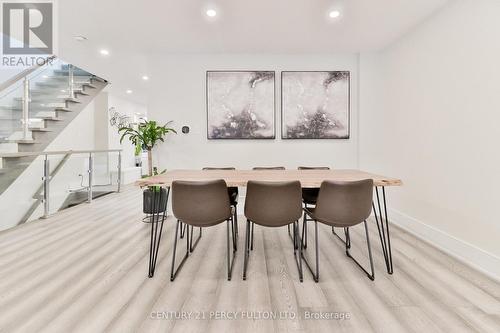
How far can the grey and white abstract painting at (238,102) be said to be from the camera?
13.8 ft

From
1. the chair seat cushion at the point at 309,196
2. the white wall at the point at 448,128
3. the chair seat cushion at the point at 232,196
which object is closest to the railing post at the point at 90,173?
the chair seat cushion at the point at 232,196

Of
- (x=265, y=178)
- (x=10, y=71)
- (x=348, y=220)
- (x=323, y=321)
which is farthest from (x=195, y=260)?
(x=10, y=71)

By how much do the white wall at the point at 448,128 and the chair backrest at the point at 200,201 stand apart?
8.07ft

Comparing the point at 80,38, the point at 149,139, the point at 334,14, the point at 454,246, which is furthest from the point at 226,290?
the point at 80,38

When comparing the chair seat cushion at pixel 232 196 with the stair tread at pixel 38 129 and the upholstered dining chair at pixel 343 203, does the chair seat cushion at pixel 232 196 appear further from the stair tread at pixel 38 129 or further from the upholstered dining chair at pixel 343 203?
the stair tread at pixel 38 129

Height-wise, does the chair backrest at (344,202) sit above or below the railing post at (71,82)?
below

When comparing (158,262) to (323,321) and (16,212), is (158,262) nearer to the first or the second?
(323,321)

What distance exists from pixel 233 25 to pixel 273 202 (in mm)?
2445

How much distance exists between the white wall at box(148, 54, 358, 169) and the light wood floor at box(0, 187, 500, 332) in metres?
1.63

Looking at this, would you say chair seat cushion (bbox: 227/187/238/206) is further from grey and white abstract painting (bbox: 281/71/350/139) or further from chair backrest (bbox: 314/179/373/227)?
grey and white abstract painting (bbox: 281/71/350/139)

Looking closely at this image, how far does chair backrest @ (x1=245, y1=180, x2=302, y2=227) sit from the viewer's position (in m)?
2.11

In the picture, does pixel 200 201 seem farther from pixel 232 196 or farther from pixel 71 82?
pixel 71 82

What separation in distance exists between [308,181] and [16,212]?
423 centimetres

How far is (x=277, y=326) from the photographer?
160cm
